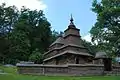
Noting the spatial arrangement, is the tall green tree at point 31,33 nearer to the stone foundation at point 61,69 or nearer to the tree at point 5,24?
the tree at point 5,24

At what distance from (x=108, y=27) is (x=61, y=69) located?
8198 mm

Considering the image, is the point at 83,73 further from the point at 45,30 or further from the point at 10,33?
the point at 45,30

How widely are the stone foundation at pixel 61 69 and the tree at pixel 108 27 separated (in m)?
2.75

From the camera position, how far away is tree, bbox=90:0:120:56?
97.6 feet

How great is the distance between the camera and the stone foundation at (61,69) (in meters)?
28.6

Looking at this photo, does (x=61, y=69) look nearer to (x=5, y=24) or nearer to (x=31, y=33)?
(x=5, y=24)

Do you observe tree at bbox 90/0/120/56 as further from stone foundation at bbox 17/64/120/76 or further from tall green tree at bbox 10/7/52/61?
tall green tree at bbox 10/7/52/61

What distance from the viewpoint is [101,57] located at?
125 ft

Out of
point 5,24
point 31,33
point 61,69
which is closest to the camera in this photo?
point 61,69

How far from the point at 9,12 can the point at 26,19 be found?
9802 millimetres

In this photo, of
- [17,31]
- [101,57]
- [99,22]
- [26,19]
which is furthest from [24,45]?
[99,22]

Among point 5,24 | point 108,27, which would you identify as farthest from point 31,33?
point 108,27

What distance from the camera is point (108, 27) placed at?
31.4m

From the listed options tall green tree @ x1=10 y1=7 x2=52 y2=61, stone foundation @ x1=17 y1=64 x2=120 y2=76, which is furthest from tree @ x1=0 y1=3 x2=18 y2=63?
stone foundation @ x1=17 y1=64 x2=120 y2=76
